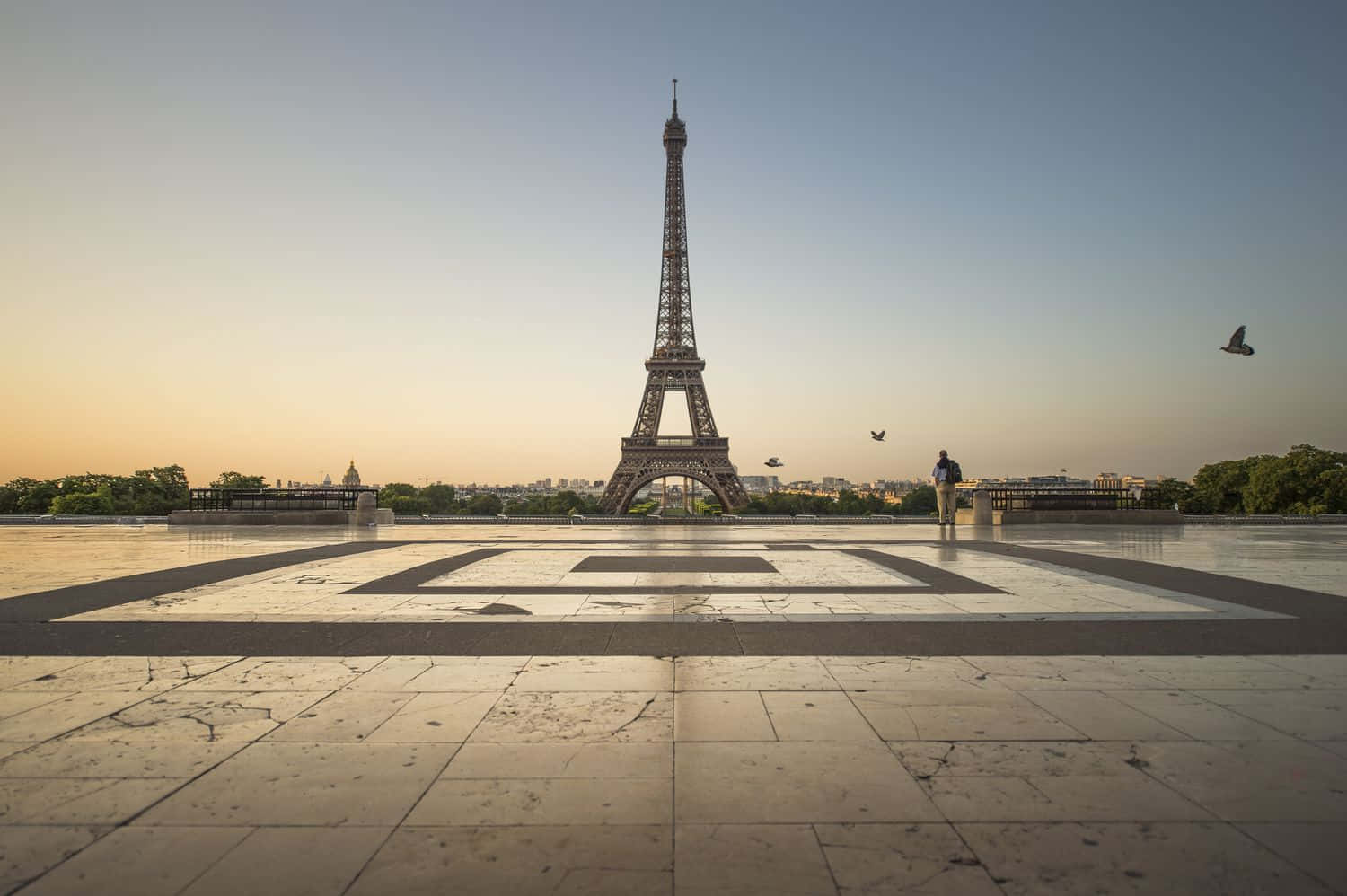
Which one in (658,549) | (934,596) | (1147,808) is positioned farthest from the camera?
(658,549)

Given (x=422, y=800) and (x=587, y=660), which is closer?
(x=422, y=800)

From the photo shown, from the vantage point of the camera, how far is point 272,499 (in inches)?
834

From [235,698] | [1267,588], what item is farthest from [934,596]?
[235,698]

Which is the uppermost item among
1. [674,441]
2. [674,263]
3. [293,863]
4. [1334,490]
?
[674,263]

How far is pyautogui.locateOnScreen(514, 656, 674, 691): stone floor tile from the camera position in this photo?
426cm

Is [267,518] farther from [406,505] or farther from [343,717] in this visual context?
[406,505]

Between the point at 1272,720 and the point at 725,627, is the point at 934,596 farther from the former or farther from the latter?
the point at 1272,720

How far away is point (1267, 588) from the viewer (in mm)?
8000

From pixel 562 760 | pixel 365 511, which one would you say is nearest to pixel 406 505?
pixel 365 511

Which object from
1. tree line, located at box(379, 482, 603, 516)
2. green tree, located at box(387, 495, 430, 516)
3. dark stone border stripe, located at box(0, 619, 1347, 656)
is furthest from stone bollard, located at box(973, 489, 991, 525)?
→ green tree, located at box(387, 495, 430, 516)

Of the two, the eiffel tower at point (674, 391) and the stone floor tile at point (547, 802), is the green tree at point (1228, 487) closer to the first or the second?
the eiffel tower at point (674, 391)

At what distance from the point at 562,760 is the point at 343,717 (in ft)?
4.45

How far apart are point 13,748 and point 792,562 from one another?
9044 mm

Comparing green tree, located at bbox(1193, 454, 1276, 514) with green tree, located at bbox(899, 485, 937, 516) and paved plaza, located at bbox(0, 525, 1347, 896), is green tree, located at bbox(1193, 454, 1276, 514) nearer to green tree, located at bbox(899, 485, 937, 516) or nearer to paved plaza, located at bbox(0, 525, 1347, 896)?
green tree, located at bbox(899, 485, 937, 516)
